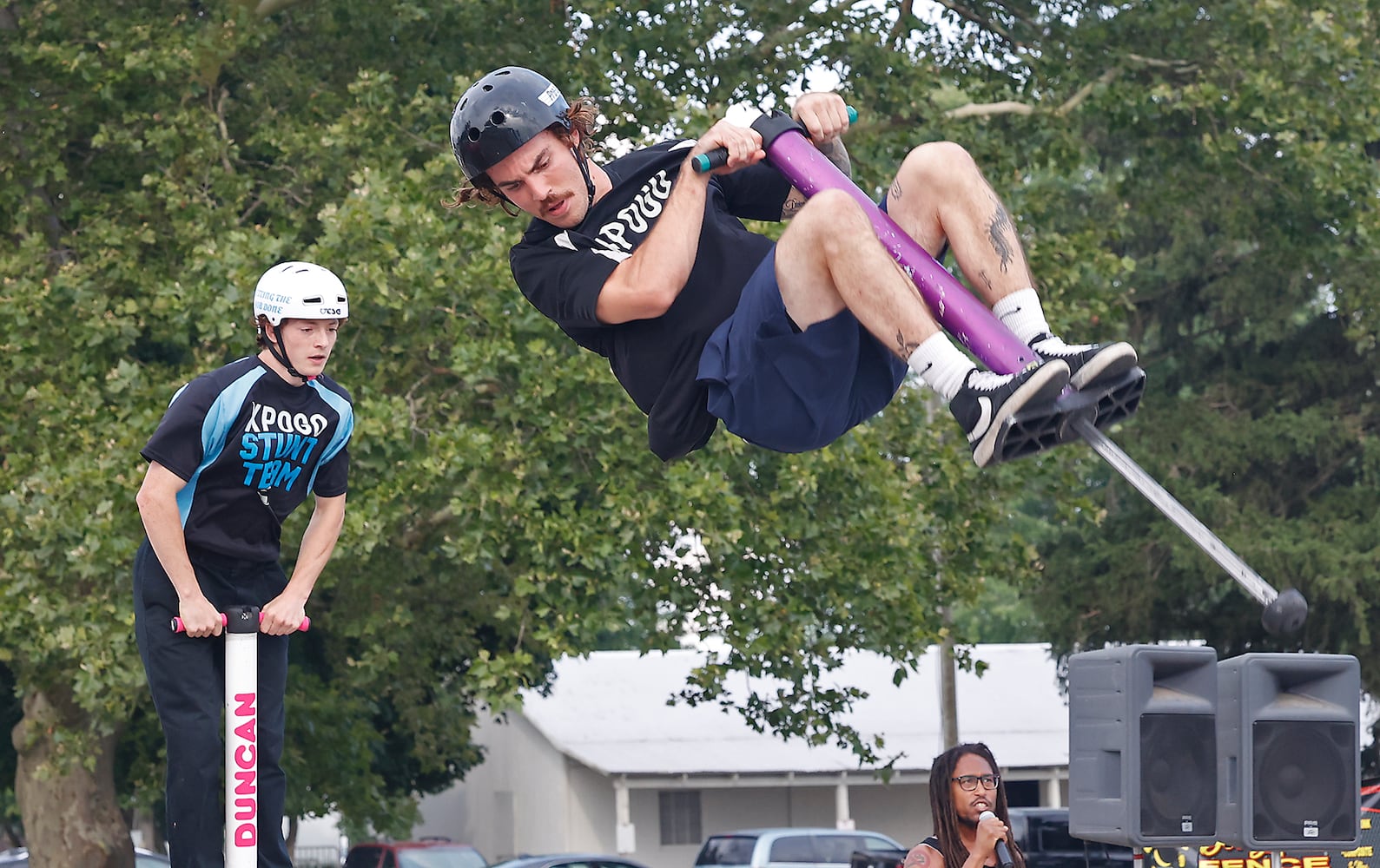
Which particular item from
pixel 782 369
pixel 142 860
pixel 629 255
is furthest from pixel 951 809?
pixel 142 860

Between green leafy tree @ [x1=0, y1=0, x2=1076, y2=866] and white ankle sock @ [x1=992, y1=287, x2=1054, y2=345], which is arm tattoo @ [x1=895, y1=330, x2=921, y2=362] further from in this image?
green leafy tree @ [x1=0, y1=0, x2=1076, y2=866]

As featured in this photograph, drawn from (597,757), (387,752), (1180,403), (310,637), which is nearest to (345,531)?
(310,637)

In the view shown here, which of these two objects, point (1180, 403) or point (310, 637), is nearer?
point (310, 637)

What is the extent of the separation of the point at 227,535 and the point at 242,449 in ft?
0.87

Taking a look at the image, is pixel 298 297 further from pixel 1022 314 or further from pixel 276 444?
pixel 1022 314

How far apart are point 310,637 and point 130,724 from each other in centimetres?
195

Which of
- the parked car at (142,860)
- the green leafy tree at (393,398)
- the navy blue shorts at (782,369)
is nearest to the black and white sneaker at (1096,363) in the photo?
the navy blue shorts at (782,369)

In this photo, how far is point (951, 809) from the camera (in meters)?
5.97

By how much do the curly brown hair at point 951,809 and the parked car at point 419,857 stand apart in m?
16.1

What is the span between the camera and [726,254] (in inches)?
180

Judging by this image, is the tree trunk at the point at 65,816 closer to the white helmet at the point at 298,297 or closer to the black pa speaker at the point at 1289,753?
the white helmet at the point at 298,297

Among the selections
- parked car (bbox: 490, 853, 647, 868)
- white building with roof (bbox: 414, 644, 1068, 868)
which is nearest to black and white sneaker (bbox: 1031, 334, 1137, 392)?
parked car (bbox: 490, 853, 647, 868)

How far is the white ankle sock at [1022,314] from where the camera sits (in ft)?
13.4

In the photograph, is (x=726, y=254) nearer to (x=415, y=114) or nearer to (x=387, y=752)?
(x=415, y=114)
